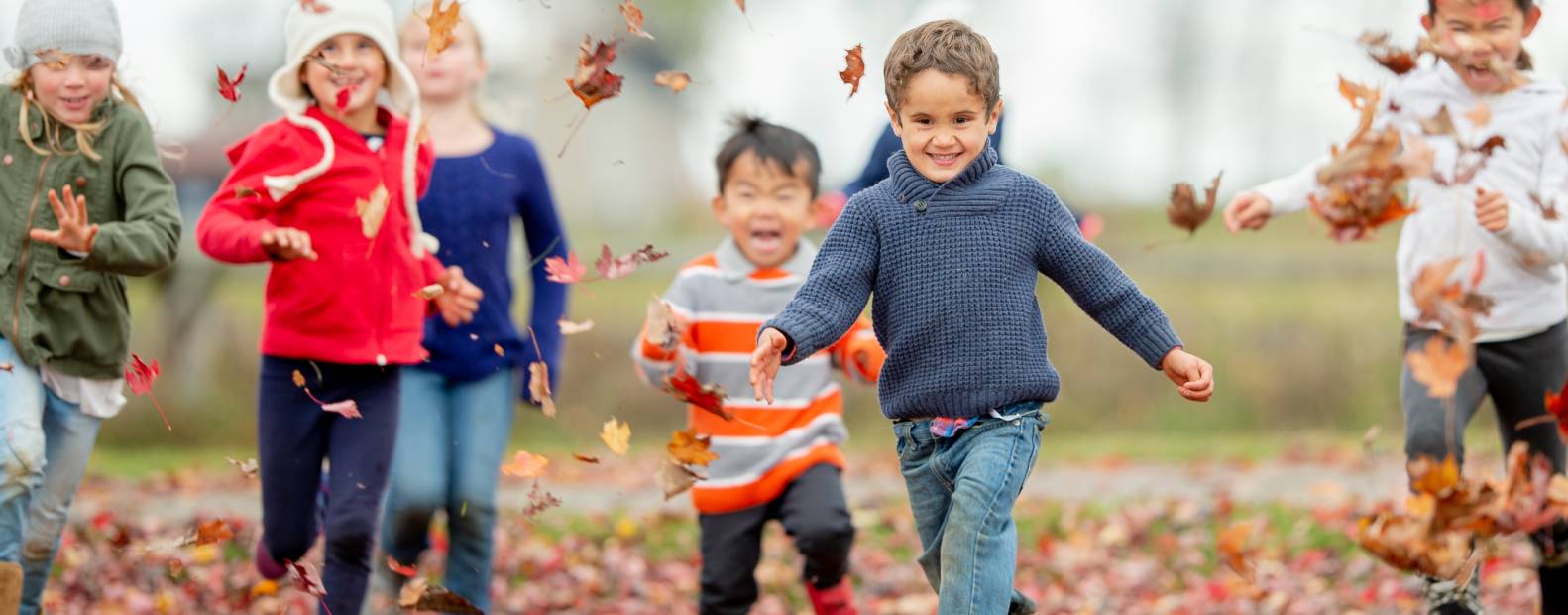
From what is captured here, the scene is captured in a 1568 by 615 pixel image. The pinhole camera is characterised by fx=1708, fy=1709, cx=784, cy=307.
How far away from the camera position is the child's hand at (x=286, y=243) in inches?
164

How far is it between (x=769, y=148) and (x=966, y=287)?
1.41m

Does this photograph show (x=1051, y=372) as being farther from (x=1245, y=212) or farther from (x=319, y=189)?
A: (x=319, y=189)

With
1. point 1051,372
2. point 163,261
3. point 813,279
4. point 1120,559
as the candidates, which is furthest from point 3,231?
point 1120,559

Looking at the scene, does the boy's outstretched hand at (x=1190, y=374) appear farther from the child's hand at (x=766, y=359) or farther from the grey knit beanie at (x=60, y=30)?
the grey knit beanie at (x=60, y=30)

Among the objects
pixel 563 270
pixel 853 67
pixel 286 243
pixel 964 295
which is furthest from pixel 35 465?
pixel 964 295

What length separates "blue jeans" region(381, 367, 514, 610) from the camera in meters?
5.05

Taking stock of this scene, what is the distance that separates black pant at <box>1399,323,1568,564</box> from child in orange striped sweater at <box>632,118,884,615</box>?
4.95ft

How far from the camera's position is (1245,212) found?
457 centimetres

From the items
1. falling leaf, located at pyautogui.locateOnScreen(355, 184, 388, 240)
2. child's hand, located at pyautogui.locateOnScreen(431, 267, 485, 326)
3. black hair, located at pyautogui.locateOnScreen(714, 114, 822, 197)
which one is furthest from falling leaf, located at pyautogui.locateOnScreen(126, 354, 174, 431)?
black hair, located at pyautogui.locateOnScreen(714, 114, 822, 197)

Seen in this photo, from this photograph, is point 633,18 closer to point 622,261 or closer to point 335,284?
point 622,261

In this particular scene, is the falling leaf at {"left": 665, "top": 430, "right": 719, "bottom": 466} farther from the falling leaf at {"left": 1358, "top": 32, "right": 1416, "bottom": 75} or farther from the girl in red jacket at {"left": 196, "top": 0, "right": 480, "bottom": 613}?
the falling leaf at {"left": 1358, "top": 32, "right": 1416, "bottom": 75}

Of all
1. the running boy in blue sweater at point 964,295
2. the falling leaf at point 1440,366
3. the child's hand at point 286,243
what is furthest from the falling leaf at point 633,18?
the falling leaf at point 1440,366

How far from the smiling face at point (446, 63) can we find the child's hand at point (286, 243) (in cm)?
130

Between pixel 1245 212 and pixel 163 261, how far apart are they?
9.30 ft
